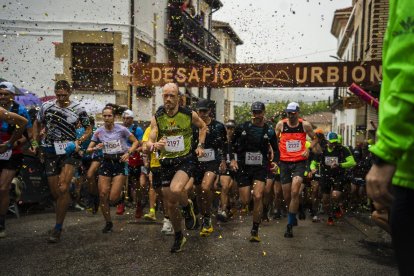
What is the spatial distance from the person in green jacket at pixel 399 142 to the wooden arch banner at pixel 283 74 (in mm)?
14444

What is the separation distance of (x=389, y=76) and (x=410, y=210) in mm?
492

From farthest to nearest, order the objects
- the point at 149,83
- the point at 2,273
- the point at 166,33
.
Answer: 1. the point at 166,33
2. the point at 149,83
3. the point at 2,273

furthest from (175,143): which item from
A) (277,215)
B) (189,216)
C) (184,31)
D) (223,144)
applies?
(184,31)

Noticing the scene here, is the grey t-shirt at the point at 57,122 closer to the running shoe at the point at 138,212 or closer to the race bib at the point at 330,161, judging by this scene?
the running shoe at the point at 138,212

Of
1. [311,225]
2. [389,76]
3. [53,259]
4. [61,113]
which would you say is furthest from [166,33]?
[389,76]

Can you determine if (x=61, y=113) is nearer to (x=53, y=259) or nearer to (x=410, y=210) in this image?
(x=53, y=259)

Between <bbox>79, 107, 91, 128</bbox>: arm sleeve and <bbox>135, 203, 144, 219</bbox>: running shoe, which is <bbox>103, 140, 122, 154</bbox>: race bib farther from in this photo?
<bbox>135, 203, 144, 219</bbox>: running shoe

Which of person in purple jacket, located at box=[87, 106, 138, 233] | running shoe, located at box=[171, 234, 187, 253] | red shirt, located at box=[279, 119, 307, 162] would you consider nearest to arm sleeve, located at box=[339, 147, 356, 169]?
red shirt, located at box=[279, 119, 307, 162]

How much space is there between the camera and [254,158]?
27.3ft

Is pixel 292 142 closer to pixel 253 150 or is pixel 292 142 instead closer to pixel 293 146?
pixel 293 146

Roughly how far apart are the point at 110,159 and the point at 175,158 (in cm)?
211

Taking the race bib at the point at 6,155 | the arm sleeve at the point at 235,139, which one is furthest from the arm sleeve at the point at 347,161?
the race bib at the point at 6,155

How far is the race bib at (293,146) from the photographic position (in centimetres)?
945

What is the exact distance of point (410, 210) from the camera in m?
1.95
